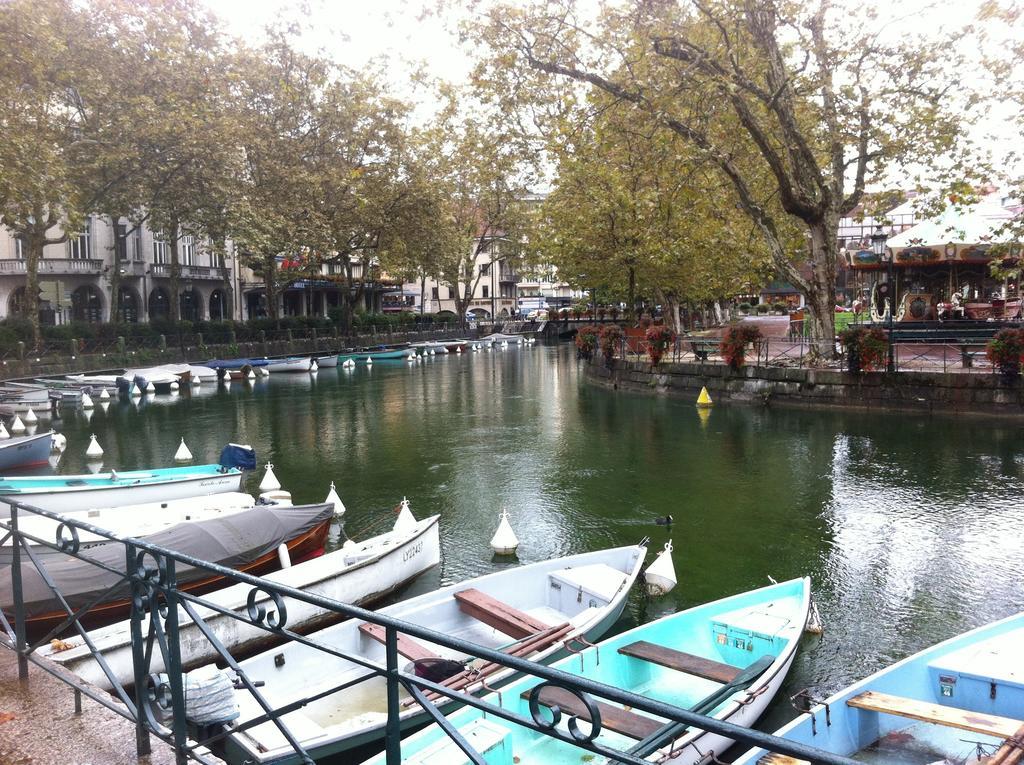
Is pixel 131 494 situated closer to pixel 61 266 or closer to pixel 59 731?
pixel 59 731

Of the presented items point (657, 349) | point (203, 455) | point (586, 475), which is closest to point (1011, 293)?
point (657, 349)

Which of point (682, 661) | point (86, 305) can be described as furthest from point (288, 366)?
point (682, 661)

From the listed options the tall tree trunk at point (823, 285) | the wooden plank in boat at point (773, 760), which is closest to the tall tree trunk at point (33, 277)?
the tall tree trunk at point (823, 285)

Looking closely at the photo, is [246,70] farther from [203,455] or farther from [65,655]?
[65,655]

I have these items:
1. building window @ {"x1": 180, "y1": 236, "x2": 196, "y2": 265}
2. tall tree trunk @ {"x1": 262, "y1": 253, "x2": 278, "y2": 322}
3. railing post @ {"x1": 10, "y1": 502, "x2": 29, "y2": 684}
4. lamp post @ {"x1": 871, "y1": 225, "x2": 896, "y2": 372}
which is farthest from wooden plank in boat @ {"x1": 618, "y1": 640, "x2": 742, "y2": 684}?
building window @ {"x1": 180, "y1": 236, "x2": 196, "y2": 265}

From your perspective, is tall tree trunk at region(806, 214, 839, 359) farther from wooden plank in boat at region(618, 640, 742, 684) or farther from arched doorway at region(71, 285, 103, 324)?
arched doorway at region(71, 285, 103, 324)

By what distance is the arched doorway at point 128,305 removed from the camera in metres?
51.2

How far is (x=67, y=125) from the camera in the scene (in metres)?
33.0

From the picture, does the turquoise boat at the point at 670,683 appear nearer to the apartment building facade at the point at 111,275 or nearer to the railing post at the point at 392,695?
the railing post at the point at 392,695

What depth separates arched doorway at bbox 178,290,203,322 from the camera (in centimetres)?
5670

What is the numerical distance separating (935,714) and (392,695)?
15.7 feet

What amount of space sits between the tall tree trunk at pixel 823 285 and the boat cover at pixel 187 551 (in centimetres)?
1872

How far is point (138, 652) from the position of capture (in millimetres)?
3664

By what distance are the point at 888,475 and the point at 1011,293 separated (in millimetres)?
27122
